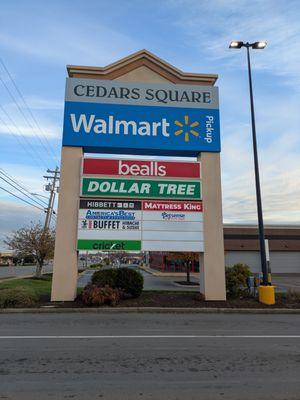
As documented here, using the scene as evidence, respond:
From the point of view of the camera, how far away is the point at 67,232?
1438cm

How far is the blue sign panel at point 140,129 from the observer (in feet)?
49.8

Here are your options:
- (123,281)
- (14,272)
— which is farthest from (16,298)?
(14,272)

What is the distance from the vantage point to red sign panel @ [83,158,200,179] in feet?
49.0

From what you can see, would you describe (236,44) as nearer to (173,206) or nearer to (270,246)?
(173,206)

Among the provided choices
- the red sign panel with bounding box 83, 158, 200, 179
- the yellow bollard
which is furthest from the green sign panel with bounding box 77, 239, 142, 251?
the yellow bollard

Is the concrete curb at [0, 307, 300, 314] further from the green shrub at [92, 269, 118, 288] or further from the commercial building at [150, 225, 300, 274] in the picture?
the commercial building at [150, 225, 300, 274]

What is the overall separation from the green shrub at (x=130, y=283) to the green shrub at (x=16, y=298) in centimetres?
322

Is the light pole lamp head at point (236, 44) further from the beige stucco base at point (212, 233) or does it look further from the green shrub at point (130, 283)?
the green shrub at point (130, 283)
